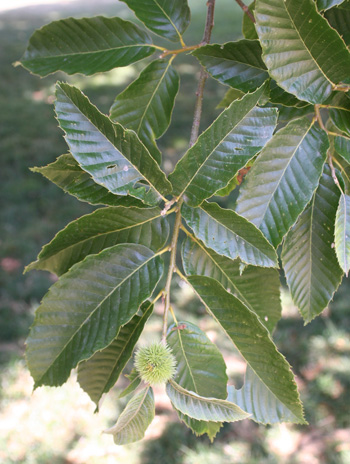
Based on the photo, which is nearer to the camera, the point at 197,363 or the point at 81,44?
the point at 197,363

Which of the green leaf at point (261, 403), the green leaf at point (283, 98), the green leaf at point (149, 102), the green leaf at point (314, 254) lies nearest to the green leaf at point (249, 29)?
the green leaf at point (149, 102)

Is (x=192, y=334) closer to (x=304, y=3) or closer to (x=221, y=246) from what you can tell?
(x=221, y=246)

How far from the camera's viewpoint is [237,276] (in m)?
0.90

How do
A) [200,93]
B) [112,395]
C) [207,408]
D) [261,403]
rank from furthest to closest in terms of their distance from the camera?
[112,395], [200,93], [261,403], [207,408]

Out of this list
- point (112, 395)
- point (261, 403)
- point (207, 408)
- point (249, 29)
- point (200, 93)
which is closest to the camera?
point (207, 408)

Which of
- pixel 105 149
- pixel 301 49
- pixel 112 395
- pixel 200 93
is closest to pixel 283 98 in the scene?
pixel 301 49

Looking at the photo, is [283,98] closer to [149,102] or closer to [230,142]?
[230,142]

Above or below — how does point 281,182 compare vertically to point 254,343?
above

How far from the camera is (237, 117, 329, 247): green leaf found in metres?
0.77

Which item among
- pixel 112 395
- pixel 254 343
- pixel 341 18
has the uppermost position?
pixel 341 18

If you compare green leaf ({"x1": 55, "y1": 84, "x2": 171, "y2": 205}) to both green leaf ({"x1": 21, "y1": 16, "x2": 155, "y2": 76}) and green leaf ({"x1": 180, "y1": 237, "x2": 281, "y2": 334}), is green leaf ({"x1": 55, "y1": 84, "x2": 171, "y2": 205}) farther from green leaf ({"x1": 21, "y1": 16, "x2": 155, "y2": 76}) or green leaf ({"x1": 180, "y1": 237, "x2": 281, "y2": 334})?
green leaf ({"x1": 21, "y1": 16, "x2": 155, "y2": 76})

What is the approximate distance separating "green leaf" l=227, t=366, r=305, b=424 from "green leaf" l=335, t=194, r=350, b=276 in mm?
244

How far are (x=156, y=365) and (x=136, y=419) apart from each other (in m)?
0.09

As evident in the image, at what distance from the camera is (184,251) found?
88 centimetres
